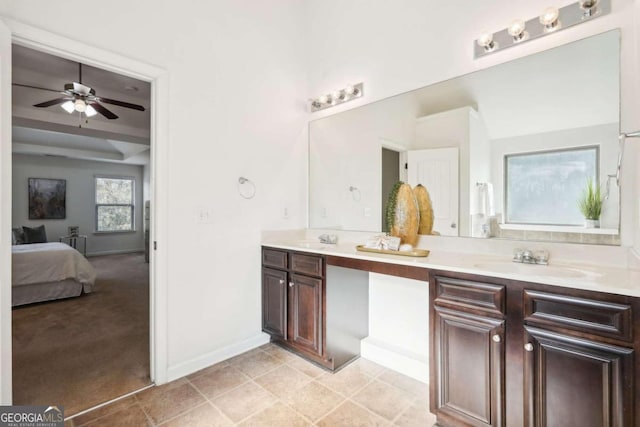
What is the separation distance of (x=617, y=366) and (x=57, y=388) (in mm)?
3059

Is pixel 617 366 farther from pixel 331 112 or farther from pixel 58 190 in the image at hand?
pixel 58 190

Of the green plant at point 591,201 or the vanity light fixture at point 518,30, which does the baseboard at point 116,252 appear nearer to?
the vanity light fixture at point 518,30

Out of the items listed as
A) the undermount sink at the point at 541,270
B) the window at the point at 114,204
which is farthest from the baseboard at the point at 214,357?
the window at the point at 114,204

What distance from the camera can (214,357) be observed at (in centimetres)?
235

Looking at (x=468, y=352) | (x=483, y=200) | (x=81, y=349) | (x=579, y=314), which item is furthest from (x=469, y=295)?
(x=81, y=349)

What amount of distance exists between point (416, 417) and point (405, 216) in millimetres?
1260

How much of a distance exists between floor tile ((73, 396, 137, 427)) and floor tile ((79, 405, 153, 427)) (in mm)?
33

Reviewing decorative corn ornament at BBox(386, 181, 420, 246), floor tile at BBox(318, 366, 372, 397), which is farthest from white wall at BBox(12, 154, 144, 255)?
decorative corn ornament at BBox(386, 181, 420, 246)

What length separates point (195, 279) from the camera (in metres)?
2.26

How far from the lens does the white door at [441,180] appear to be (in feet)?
6.96

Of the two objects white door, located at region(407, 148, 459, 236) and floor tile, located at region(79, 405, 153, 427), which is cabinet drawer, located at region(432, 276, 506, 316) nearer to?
white door, located at region(407, 148, 459, 236)

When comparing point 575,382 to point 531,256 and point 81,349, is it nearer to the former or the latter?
point 531,256

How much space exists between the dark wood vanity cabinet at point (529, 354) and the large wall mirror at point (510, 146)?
0.63 meters

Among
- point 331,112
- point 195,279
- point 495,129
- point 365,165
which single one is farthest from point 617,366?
point 331,112
